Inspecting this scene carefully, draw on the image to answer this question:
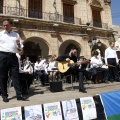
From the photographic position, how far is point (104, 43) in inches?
728

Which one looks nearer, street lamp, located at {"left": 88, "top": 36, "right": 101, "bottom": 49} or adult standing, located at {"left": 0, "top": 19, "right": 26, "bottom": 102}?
adult standing, located at {"left": 0, "top": 19, "right": 26, "bottom": 102}

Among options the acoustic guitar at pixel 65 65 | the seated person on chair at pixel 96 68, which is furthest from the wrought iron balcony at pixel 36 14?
the acoustic guitar at pixel 65 65

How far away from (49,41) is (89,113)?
11.3 metres

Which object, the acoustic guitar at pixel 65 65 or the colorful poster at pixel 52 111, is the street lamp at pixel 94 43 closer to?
the acoustic guitar at pixel 65 65

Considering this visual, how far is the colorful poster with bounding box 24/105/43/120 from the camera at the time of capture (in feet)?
11.3

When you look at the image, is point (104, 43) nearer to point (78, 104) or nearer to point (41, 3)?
point (41, 3)

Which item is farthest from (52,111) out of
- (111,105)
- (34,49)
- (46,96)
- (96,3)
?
(96,3)

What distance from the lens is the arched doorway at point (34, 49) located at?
15612mm

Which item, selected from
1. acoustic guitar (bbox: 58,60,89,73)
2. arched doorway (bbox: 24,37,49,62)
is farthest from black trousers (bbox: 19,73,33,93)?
arched doorway (bbox: 24,37,49,62)

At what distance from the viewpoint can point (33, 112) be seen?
11.5ft

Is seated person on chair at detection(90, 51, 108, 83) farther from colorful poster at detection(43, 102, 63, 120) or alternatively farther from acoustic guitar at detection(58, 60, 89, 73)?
colorful poster at detection(43, 102, 63, 120)

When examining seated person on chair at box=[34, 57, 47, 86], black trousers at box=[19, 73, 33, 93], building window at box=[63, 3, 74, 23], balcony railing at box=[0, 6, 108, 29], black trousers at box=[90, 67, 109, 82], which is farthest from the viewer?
building window at box=[63, 3, 74, 23]

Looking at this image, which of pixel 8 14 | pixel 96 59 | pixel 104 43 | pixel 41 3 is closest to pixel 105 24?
pixel 104 43

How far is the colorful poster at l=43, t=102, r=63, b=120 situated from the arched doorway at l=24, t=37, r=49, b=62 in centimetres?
1180
